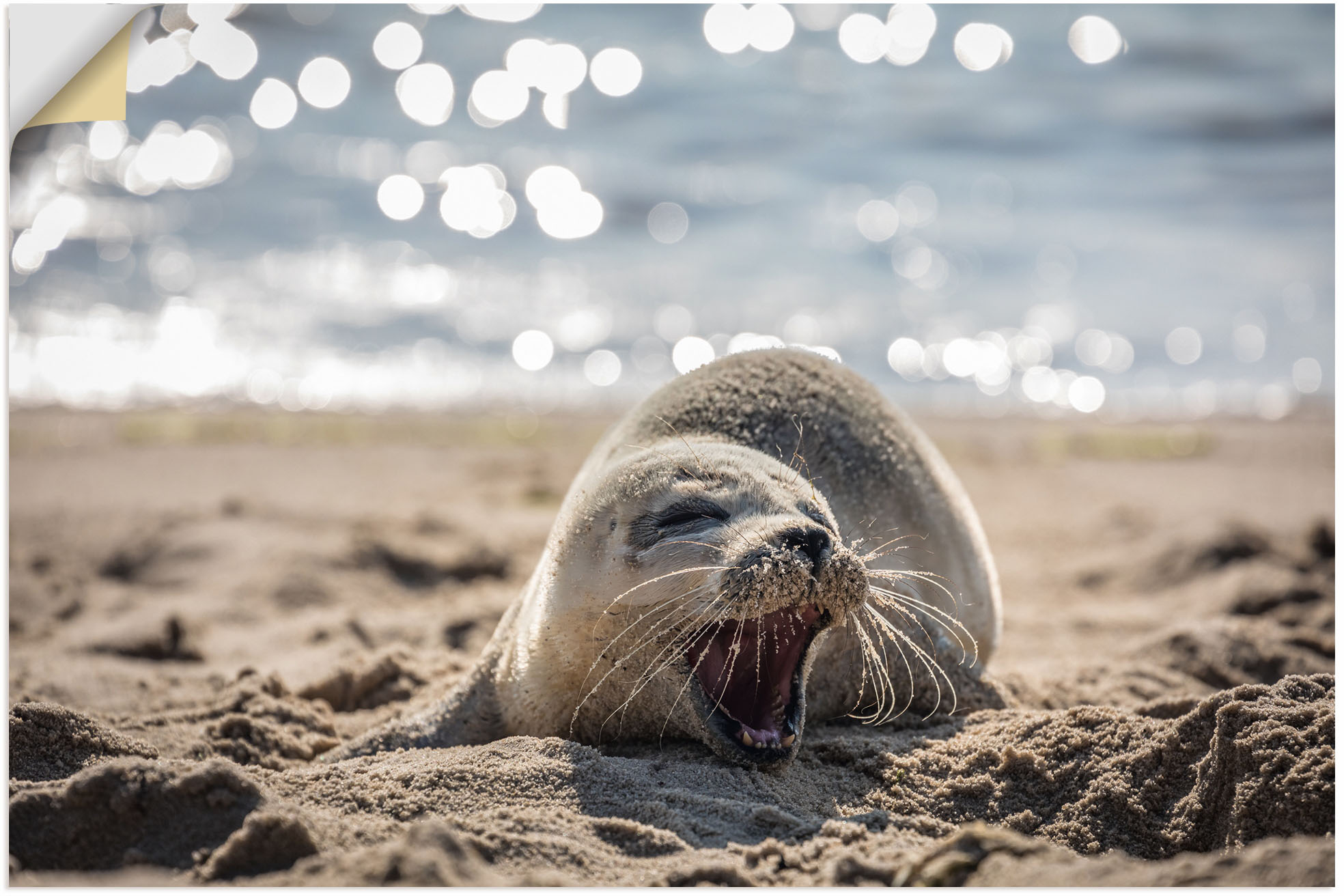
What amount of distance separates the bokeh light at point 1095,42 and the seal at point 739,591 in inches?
190

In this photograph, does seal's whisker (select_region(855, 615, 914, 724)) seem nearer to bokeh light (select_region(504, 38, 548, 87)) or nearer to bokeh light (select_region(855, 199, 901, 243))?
bokeh light (select_region(504, 38, 548, 87))

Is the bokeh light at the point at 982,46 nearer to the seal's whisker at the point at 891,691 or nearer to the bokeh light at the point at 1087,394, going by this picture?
the seal's whisker at the point at 891,691

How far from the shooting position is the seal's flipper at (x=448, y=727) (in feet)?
11.2

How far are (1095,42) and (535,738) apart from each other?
7185 mm

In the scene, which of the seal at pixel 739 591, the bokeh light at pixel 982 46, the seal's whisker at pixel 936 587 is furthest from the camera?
the bokeh light at pixel 982 46

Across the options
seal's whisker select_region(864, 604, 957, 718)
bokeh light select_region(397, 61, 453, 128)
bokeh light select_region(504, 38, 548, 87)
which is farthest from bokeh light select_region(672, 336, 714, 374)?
seal's whisker select_region(864, 604, 957, 718)

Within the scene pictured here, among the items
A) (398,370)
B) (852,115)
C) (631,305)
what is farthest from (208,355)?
(852,115)

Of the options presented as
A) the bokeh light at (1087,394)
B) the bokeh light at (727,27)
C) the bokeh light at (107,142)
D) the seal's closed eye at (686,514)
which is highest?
the bokeh light at (107,142)

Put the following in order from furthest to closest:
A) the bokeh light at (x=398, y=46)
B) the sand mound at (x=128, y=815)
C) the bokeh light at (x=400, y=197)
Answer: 1. the bokeh light at (x=400, y=197)
2. the bokeh light at (x=398, y=46)
3. the sand mound at (x=128, y=815)

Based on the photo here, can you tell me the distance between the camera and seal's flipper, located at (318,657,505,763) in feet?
11.2

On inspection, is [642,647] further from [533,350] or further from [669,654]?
[533,350]

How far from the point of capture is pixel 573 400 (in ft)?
53.3

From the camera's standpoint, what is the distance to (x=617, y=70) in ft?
41.2

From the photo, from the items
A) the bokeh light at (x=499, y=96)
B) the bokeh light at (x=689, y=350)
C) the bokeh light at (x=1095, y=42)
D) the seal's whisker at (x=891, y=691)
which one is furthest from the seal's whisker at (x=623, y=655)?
the bokeh light at (x=499, y=96)
